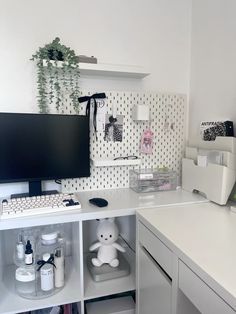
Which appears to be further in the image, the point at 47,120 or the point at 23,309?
the point at 47,120

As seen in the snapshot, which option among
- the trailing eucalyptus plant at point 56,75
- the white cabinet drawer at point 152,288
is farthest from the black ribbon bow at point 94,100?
the white cabinet drawer at point 152,288

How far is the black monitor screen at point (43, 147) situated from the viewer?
1352mm

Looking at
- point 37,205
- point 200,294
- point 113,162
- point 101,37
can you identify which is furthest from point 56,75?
point 200,294

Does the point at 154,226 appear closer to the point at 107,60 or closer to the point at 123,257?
the point at 123,257

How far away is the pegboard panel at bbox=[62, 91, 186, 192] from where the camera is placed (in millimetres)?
1620

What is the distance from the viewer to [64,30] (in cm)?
156

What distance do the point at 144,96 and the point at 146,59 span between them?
28cm

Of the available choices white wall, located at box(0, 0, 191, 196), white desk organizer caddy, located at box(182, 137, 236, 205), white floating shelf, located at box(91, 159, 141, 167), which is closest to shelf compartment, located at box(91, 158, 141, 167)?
white floating shelf, located at box(91, 159, 141, 167)

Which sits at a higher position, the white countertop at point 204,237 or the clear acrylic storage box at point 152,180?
the clear acrylic storage box at point 152,180

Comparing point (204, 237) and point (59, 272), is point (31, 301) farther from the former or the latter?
point (204, 237)

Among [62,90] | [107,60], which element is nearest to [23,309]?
[62,90]

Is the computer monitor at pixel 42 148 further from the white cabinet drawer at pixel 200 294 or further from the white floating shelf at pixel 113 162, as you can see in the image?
the white cabinet drawer at pixel 200 294

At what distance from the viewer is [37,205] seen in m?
1.25

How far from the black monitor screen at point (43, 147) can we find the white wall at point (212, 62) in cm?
78
